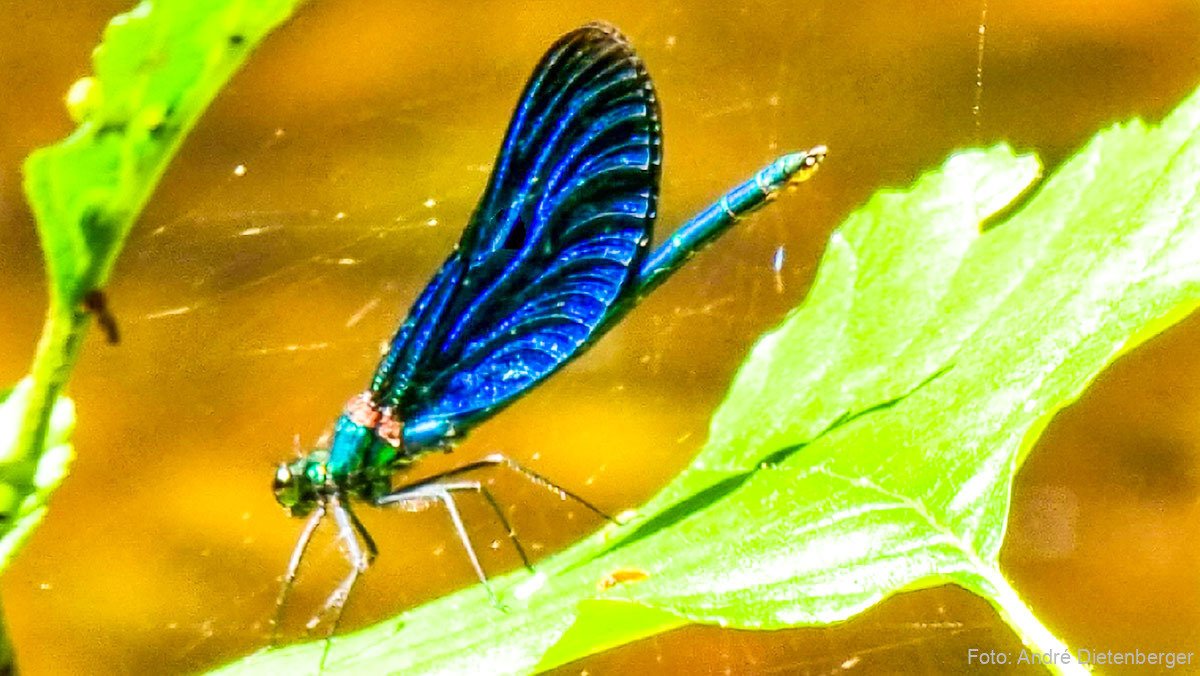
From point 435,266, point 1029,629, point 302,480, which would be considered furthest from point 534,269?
point 435,266

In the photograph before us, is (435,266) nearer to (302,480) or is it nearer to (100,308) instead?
(302,480)

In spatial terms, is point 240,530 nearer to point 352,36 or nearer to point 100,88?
point 352,36

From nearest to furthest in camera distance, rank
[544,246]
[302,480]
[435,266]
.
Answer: [544,246]
[302,480]
[435,266]

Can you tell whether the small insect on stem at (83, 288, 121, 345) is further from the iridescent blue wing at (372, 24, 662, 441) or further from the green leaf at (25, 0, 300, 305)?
the iridescent blue wing at (372, 24, 662, 441)

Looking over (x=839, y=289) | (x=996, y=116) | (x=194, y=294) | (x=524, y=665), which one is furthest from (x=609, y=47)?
(x=996, y=116)

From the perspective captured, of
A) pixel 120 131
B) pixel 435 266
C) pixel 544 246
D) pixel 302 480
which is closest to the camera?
pixel 120 131
